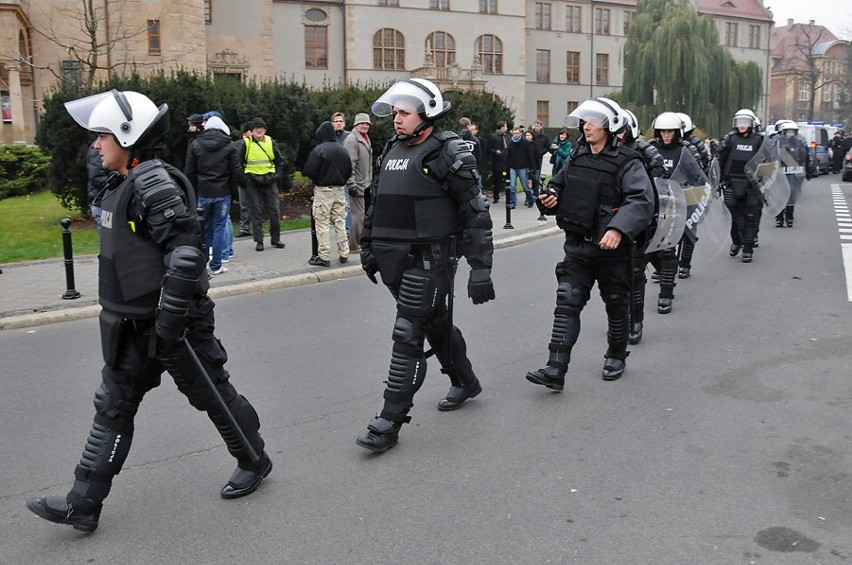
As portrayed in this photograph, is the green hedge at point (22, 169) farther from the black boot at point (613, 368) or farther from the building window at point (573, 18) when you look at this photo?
the building window at point (573, 18)

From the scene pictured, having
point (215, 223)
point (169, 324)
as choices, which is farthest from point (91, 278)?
point (169, 324)

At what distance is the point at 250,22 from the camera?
48750mm

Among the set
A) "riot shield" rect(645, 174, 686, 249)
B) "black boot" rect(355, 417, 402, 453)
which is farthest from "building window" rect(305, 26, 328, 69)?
"black boot" rect(355, 417, 402, 453)

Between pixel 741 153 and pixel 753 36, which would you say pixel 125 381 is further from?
pixel 753 36

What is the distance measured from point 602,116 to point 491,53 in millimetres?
56193

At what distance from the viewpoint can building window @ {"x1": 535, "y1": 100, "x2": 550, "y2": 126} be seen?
67.1 meters

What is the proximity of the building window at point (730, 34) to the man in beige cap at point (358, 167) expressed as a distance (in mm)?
72592

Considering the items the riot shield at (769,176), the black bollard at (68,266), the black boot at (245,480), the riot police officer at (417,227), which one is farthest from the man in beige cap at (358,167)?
the black boot at (245,480)

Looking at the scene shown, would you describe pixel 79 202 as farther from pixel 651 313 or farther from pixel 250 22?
pixel 250 22

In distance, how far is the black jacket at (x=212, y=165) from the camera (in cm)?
1079

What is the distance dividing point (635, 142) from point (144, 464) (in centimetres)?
409

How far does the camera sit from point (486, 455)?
4703mm

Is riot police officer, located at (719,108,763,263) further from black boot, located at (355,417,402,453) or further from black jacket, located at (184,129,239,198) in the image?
black boot, located at (355,417,402,453)

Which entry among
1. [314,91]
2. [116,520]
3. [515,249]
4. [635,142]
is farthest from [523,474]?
[314,91]
